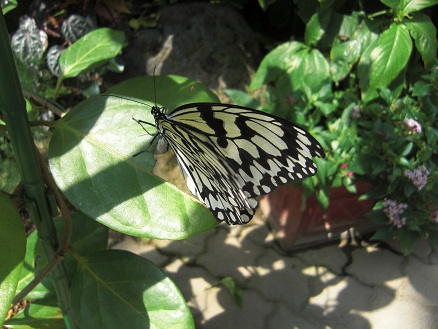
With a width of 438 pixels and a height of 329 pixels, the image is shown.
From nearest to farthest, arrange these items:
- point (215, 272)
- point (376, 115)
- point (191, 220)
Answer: point (191, 220)
point (376, 115)
point (215, 272)

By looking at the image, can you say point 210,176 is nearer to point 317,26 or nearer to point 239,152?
point 239,152

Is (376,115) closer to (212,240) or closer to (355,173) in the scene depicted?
(355,173)

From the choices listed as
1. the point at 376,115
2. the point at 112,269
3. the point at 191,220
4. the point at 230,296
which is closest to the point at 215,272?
the point at 230,296

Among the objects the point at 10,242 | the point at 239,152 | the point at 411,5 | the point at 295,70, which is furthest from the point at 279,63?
the point at 10,242

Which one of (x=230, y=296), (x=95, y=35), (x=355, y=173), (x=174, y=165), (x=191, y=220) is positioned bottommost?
(x=230, y=296)

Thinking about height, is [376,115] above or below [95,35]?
below

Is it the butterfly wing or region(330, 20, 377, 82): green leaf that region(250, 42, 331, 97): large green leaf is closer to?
region(330, 20, 377, 82): green leaf

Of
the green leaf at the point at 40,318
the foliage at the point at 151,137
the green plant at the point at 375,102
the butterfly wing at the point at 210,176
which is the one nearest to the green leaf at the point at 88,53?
the foliage at the point at 151,137
